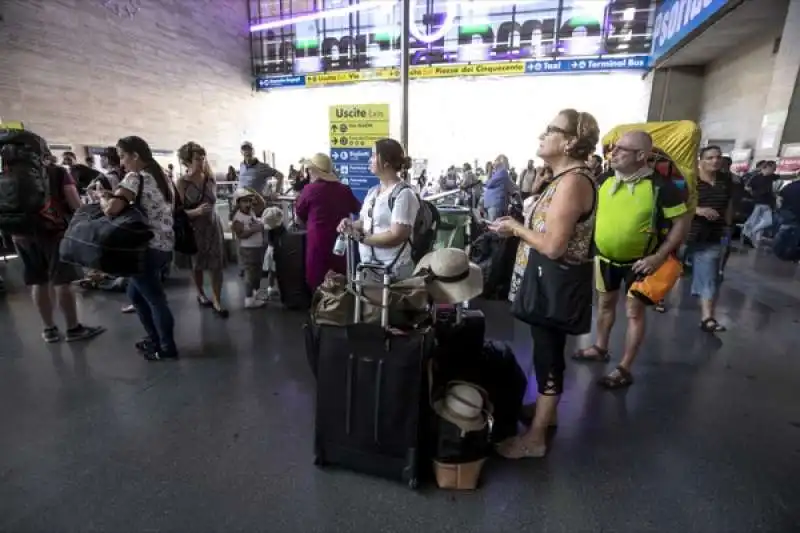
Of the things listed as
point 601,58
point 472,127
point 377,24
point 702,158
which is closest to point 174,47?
point 377,24

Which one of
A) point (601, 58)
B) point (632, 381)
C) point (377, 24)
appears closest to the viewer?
point (632, 381)

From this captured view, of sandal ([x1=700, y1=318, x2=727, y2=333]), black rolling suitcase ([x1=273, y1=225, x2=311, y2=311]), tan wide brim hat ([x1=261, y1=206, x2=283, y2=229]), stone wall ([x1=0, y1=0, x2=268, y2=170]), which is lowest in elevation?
sandal ([x1=700, y1=318, x2=727, y2=333])

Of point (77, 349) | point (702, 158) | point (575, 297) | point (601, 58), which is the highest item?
point (601, 58)

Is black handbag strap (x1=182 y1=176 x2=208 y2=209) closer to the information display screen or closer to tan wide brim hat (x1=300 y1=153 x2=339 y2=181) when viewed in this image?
tan wide brim hat (x1=300 y1=153 x2=339 y2=181)

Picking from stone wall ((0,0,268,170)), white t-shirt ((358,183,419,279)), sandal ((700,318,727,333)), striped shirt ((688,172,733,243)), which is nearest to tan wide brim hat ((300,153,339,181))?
white t-shirt ((358,183,419,279))

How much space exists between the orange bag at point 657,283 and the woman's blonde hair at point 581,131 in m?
1.17

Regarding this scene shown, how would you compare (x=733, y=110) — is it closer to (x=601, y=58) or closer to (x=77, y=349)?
(x=601, y=58)

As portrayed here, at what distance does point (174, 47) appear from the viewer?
12820 millimetres

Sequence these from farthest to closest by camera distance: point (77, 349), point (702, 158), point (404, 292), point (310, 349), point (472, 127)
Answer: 1. point (472, 127)
2. point (702, 158)
3. point (77, 349)
4. point (310, 349)
5. point (404, 292)

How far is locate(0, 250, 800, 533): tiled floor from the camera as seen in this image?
1.67 metres

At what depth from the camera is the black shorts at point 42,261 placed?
307 centimetres

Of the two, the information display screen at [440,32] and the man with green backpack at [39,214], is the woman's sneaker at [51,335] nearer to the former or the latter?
the man with green backpack at [39,214]

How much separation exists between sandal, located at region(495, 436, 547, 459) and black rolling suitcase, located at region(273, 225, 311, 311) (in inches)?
98.1

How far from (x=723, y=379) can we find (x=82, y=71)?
1277 centimetres
